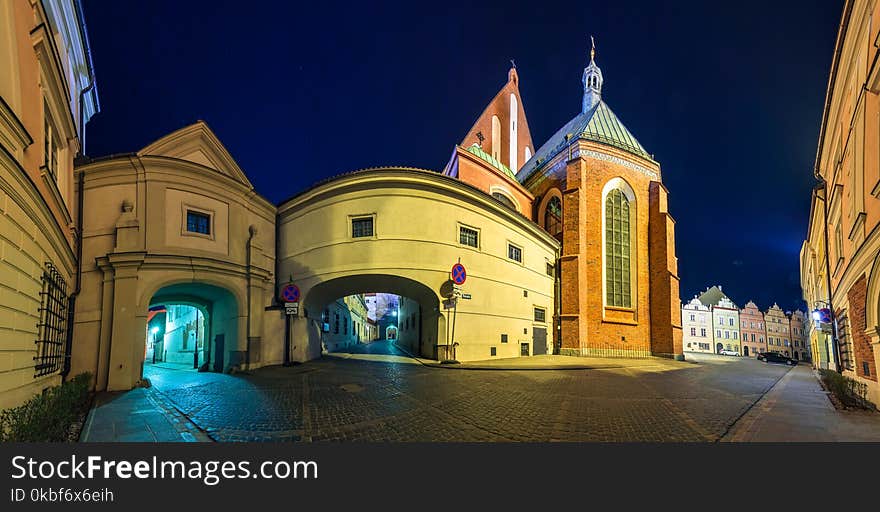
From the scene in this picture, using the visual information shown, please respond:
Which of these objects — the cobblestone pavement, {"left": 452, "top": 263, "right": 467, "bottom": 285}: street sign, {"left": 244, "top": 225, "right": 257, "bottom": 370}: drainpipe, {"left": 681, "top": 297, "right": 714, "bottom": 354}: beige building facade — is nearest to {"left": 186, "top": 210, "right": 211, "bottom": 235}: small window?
{"left": 244, "top": 225, "right": 257, "bottom": 370}: drainpipe

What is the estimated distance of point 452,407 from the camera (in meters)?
6.88

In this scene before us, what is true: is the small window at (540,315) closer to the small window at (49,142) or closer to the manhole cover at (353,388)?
the manhole cover at (353,388)

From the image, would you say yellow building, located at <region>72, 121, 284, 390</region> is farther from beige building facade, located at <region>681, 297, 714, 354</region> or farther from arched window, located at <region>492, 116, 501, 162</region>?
beige building facade, located at <region>681, 297, 714, 354</region>

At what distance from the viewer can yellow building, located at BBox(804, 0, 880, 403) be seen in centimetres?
745

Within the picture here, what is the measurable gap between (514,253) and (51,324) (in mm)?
16956

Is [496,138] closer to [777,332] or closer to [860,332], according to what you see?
[860,332]

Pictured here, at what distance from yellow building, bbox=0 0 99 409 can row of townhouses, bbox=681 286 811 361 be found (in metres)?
66.9

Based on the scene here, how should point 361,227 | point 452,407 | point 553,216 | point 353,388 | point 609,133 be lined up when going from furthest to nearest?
point 609,133 < point 553,216 < point 361,227 < point 353,388 < point 452,407

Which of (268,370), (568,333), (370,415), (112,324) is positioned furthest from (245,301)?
(568,333)

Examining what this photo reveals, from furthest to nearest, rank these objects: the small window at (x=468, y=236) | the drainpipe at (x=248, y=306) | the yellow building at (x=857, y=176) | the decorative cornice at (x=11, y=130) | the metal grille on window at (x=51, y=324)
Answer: the small window at (x=468, y=236)
the drainpipe at (x=248, y=306)
the yellow building at (x=857, y=176)
the metal grille on window at (x=51, y=324)
the decorative cornice at (x=11, y=130)

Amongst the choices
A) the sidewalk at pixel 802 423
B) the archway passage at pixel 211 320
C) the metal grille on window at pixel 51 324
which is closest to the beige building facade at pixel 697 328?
the sidewalk at pixel 802 423

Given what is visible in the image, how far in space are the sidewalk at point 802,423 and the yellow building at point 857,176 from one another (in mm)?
1185

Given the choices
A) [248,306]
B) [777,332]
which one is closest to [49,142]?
[248,306]

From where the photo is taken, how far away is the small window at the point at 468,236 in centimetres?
1625
